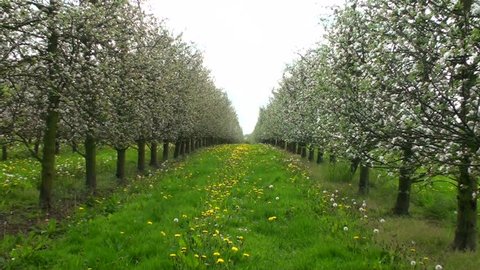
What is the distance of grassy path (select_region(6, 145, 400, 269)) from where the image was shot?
9.30 meters

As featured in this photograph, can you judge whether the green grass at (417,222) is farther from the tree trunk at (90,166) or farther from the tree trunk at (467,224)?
the tree trunk at (90,166)

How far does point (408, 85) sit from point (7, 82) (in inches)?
424

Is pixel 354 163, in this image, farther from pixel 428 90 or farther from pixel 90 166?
pixel 90 166

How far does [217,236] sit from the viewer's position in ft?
34.3

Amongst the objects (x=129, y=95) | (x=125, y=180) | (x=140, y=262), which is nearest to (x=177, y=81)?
(x=125, y=180)

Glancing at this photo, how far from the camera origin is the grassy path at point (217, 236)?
9305 mm

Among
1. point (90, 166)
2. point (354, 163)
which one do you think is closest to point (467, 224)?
point (354, 163)

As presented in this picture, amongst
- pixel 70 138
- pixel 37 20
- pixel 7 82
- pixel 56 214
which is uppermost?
pixel 37 20

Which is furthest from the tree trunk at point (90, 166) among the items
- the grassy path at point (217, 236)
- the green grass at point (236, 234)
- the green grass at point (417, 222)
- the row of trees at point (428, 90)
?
the row of trees at point (428, 90)

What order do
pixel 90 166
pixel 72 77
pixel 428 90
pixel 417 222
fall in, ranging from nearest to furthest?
pixel 428 90 < pixel 72 77 < pixel 417 222 < pixel 90 166

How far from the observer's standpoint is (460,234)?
37.6 ft

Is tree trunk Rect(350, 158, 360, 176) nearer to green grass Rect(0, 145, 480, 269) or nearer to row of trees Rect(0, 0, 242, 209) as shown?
green grass Rect(0, 145, 480, 269)

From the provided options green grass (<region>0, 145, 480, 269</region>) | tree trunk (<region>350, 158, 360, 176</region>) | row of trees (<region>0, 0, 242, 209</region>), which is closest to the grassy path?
green grass (<region>0, 145, 480, 269</region>)

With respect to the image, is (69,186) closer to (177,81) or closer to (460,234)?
(177,81)
